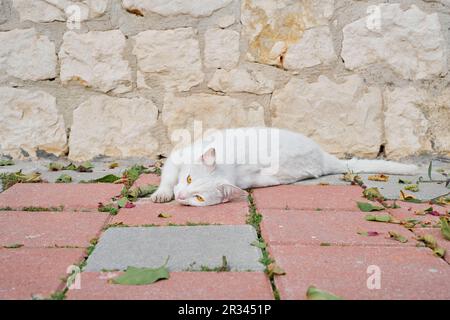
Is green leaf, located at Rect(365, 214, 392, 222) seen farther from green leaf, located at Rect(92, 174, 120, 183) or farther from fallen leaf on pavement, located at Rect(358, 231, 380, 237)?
green leaf, located at Rect(92, 174, 120, 183)

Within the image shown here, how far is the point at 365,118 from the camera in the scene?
11.8 feet

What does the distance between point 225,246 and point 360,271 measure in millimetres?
544

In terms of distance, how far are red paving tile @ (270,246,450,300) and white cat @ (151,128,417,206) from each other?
2.60 ft

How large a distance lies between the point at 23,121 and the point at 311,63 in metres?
2.06

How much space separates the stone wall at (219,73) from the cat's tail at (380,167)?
0.27 metres

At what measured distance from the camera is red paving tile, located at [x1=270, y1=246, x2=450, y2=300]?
1.65 meters

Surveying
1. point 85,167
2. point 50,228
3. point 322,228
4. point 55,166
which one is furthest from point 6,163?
point 322,228

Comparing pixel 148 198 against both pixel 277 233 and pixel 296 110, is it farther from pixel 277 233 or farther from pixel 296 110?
pixel 296 110

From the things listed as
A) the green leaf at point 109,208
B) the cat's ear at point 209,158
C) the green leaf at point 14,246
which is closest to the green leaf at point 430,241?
the cat's ear at point 209,158

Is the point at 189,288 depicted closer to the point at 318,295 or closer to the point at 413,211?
the point at 318,295

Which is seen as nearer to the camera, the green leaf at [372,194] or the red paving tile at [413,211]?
the red paving tile at [413,211]

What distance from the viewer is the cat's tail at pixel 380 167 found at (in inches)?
131

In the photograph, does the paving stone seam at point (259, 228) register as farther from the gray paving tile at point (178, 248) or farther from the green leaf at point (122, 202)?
the green leaf at point (122, 202)

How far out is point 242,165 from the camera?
3.15 metres
